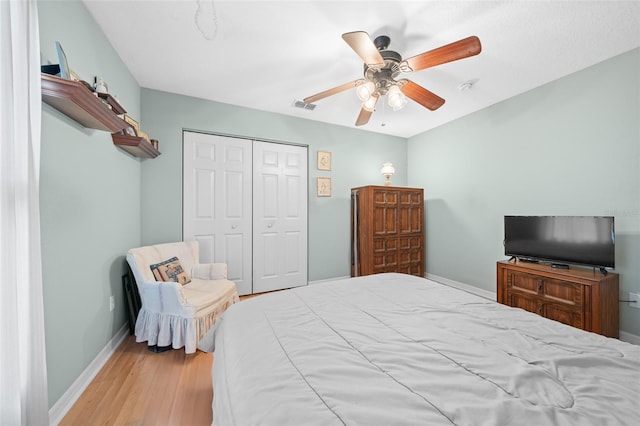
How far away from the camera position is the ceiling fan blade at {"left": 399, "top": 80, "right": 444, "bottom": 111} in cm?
193

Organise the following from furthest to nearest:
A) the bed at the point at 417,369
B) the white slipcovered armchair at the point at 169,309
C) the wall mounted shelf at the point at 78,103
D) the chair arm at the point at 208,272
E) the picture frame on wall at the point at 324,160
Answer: the picture frame on wall at the point at 324,160, the chair arm at the point at 208,272, the white slipcovered armchair at the point at 169,309, the wall mounted shelf at the point at 78,103, the bed at the point at 417,369

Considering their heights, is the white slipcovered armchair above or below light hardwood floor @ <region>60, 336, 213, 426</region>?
above

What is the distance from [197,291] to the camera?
2.30 metres

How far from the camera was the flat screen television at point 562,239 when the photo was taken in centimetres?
216

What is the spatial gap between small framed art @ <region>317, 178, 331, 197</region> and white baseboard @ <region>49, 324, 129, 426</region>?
282 centimetres

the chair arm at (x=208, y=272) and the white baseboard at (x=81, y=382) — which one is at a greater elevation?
the chair arm at (x=208, y=272)

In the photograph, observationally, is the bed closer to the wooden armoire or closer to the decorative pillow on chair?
the decorative pillow on chair

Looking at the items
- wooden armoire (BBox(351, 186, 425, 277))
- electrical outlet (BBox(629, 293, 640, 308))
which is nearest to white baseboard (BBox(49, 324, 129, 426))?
wooden armoire (BBox(351, 186, 425, 277))

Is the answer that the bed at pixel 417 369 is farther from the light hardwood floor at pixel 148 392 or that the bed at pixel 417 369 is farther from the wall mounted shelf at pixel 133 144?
the wall mounted shelf at pixel 133 144

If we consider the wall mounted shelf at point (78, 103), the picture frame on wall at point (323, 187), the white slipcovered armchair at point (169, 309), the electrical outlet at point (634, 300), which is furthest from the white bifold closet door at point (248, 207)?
the electrical outlet at point (634, 300)

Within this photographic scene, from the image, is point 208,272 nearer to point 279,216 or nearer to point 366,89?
point 279,216

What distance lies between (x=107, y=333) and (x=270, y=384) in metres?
2.02

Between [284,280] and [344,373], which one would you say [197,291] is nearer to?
[284,280]

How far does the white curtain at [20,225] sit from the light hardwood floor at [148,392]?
452 mm
